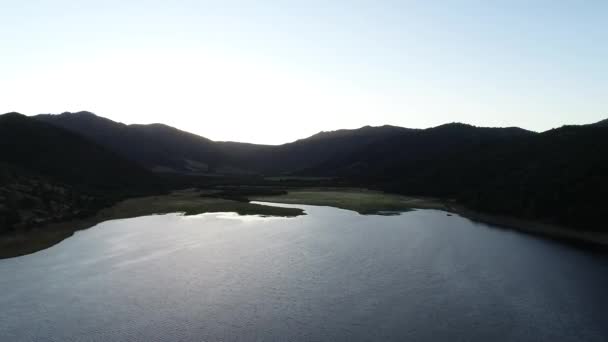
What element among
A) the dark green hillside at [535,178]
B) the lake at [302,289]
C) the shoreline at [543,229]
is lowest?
the lake at [302,289]

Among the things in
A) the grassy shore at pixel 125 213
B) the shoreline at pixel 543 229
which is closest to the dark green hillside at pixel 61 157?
the grassy shore at pixel 125 213

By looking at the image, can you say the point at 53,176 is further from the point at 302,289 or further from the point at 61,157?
the point at 302,289

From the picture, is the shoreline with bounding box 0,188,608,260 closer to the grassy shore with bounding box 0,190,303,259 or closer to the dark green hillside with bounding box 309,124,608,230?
the grassy shore with bounding box 0,190,303,259

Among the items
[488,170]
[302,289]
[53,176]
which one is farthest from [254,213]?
[488,170]

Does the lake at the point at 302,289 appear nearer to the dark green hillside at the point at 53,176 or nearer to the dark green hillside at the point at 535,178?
the dark green hillside at the point at 53,176

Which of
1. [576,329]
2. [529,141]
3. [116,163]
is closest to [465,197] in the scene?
[529,141]
